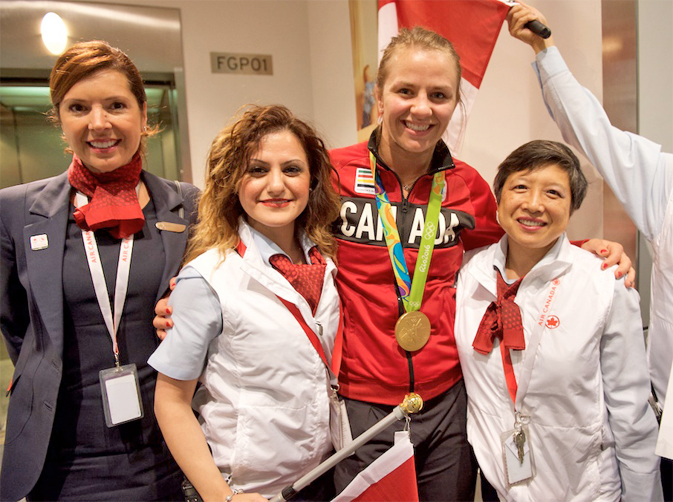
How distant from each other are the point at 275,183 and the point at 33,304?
0.88 m

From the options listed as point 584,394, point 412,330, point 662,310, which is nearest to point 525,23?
point 662,310

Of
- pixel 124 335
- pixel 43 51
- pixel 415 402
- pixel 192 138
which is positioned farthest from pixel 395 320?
pixel 43 51

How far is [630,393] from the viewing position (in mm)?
1494

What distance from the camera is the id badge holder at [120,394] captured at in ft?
5.02

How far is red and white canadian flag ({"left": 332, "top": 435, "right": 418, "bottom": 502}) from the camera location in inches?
53.1

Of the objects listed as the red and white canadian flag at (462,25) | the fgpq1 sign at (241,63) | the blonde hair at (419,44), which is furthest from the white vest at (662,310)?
the fgpq1 sign at (241,63)

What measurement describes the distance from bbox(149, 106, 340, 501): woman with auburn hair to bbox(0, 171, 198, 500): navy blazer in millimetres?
271

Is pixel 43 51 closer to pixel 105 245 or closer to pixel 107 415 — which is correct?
pixel 105 245

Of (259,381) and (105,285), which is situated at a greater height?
(105,285)

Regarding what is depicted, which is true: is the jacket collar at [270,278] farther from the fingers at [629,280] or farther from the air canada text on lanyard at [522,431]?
the fingers at [629,280]

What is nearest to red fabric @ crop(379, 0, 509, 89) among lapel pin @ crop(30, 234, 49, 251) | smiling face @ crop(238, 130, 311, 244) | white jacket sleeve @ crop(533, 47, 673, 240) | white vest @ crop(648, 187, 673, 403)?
white jacket sleeve @ crop(533, 47, 673, 240)

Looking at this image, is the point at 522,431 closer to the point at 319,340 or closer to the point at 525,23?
the point at 319,340

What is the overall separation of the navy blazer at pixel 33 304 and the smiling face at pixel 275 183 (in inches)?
14.4

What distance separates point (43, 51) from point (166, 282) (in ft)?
10.8
